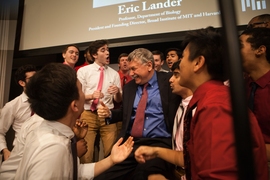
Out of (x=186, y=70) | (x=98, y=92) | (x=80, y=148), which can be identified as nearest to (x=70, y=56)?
(x=98, y=92)

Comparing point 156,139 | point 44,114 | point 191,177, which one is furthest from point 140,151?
point 156,139

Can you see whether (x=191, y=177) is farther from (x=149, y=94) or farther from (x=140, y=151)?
(x=149, y=94)

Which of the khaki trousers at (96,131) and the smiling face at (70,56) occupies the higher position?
the smiling face at (70,56)

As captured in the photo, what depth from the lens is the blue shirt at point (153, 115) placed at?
1.82 meters

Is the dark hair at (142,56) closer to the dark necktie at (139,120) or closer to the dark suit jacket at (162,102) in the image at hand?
the dark suit jacket at (162,102)

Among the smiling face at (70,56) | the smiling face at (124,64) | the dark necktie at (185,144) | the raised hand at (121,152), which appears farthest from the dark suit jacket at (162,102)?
the smiling face at (70,56)

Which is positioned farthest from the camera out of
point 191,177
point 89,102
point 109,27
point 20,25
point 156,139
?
point 20,25

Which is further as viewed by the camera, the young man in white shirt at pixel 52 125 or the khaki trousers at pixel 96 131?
the khaki trousers at pixel 96 131

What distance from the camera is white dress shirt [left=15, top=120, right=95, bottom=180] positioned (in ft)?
2.59

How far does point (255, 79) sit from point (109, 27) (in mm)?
2321

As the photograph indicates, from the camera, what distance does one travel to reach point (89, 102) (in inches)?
97.7

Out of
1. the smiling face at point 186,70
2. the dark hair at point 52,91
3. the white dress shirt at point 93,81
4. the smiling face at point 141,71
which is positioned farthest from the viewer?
the white dress shirt at point 93,81

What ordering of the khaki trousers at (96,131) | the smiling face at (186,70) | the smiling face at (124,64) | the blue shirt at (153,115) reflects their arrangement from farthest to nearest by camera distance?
the smiling face at (124,64) < the khaki trousers at (96,131) < the blue shirt at (153,115) < the smiling face at (186,70)

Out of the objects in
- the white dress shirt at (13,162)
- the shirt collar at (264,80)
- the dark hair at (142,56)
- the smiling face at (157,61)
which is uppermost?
the smiling face at (157,61)
